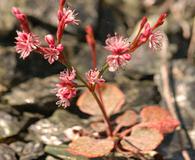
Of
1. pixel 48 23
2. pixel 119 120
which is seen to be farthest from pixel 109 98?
pixel 48 23

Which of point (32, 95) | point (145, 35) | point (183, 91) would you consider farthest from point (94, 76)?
point (183, 91)

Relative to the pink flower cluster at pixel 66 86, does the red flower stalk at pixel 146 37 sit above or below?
above

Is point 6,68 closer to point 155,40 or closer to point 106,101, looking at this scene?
point 106,101

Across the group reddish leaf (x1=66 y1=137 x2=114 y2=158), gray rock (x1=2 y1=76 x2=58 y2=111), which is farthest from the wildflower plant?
gray rock (x1=2 y1=76 x2=58 y2=111)

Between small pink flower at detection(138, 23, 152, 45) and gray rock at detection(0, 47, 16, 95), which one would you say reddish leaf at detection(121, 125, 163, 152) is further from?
gray rock at detection(0, 47, 16, 95)

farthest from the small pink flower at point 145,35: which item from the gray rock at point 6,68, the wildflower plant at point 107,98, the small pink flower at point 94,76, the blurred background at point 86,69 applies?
the gray rock at point 6,68

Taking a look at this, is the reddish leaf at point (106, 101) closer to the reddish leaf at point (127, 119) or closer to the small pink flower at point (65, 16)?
the reddish leaf at point (127, 119)
